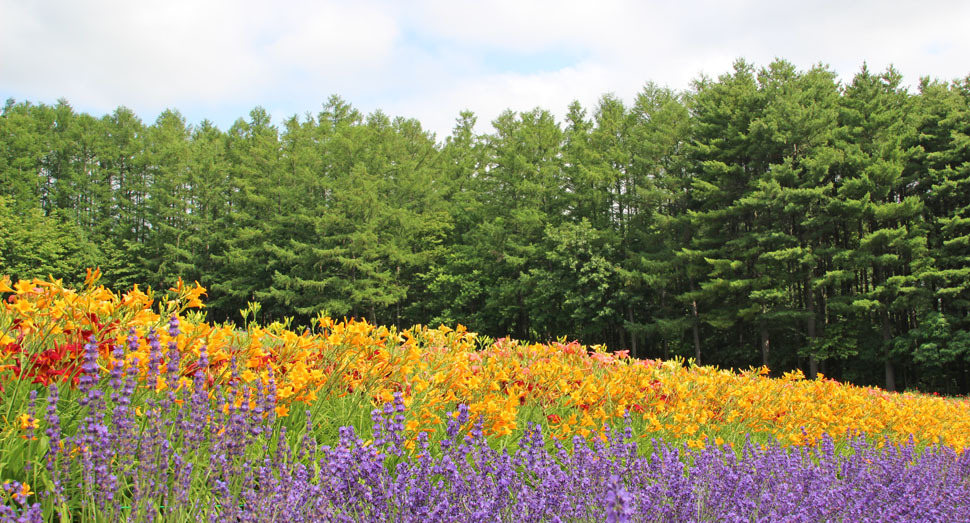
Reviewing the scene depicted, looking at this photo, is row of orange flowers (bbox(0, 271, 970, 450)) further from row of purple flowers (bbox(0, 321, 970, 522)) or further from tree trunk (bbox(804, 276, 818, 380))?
tree trunk (bbox(804, 276, 818, 380))

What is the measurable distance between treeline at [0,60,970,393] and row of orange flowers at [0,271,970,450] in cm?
1563

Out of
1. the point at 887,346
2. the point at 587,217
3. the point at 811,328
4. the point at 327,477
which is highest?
the point at 587,217

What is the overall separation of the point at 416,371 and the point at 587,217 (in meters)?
23.7

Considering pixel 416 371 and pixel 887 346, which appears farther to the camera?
pixel 887 346

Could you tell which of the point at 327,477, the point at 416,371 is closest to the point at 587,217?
the point at 416,371

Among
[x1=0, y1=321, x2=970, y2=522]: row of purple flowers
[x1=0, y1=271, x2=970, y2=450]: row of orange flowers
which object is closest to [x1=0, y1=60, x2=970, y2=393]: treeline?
[x1=0, y1=271, x2=970, y2=450]: row of orange flowers

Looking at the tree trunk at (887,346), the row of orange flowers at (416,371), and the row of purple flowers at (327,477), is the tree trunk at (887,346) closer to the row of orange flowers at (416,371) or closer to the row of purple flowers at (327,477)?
the row of orange flowers at (416,371)

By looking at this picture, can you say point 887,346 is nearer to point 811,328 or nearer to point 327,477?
point 811,328

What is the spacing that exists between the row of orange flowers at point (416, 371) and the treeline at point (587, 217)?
1563 cm

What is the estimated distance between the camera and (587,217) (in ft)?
87.0

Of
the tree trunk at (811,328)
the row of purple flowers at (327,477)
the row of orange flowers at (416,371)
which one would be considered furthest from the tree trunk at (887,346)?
the row of purple flowers at (327,477)

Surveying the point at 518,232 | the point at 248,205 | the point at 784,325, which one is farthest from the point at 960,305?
the point at 248,205

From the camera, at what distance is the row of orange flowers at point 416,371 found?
2.50 metres

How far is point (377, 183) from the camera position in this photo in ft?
93.1
